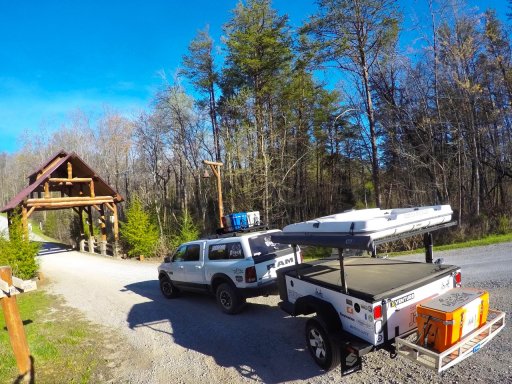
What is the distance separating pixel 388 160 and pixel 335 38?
12.7m

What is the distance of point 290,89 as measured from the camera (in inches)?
950

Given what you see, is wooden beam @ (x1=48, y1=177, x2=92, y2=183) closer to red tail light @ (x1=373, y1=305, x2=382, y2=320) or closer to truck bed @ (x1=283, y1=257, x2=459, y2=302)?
truck bed @ (x1=283, y1=257, x2=459, y2=302)

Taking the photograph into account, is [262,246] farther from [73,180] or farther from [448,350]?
[73,180]

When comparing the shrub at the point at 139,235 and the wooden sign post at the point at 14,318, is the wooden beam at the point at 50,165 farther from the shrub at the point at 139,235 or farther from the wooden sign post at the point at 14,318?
the wooden sign post at the point at 14,318

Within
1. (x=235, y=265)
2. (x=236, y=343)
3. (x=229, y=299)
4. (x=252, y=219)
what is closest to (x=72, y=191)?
(x=252, y=219)

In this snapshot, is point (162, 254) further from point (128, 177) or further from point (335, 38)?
point (128, 177)

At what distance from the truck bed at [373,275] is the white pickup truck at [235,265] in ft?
3.08

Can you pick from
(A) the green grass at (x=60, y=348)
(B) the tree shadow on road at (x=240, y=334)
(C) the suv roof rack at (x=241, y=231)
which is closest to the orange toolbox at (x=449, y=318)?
(B) the tree shadow on road at (x=240, y=334)

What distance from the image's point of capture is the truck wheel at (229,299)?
287 inches

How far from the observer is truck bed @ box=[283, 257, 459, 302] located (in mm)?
4344

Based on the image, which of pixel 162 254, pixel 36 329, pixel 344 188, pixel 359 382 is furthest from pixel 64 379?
pixel 344 188

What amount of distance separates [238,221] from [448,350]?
5.65 m

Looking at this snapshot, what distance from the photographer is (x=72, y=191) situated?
24.0 m

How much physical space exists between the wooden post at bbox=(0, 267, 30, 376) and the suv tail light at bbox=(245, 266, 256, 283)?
13.5 feet
